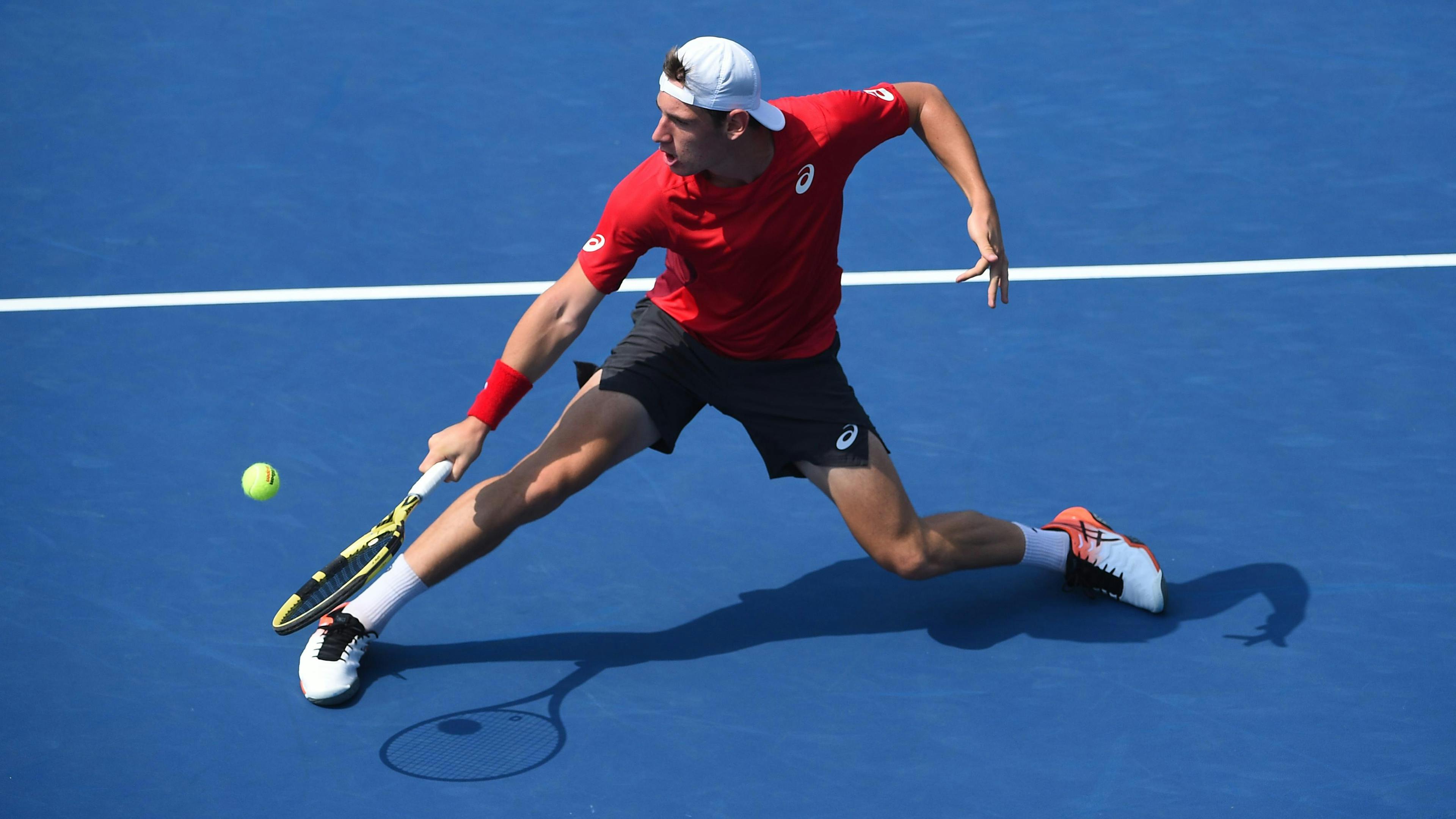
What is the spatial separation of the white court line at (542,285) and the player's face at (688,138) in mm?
2268

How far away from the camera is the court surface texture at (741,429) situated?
435cm

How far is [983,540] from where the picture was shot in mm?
4766

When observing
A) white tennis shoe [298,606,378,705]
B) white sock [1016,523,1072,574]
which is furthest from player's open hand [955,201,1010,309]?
white tennis shoe [298,606,378,705]

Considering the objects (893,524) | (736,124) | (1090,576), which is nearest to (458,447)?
(736,124)

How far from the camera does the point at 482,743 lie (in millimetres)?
4395

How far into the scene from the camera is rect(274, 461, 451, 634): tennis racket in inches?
164

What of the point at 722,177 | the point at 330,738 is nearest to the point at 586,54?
the point at 722,177

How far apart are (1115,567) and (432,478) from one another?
83.9 inches

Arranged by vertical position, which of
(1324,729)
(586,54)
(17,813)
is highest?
(586,54)

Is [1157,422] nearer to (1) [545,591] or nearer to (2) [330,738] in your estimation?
(1) [545,591]

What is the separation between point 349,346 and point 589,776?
247cm

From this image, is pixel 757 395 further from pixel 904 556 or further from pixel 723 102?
pixel 723 102

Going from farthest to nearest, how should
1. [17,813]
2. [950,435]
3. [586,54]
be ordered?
[586,54]
[950,435]
[17,813]

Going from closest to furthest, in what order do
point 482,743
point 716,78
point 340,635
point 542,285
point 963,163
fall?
point 716,78, point 482,743, point 340,635, point 963,163, point 542,285
